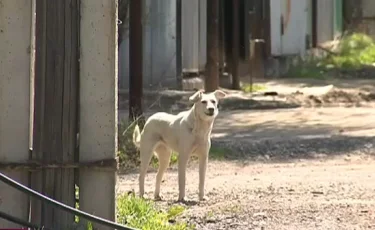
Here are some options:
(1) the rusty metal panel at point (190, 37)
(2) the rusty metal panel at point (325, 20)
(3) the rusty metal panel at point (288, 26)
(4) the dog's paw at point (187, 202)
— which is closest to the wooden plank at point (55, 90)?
(4) the dog's paw at point (187, 202)

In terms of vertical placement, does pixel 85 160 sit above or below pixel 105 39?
below

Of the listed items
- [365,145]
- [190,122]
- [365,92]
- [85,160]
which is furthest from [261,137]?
[85,160]

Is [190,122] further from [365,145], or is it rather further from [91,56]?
[365,145]

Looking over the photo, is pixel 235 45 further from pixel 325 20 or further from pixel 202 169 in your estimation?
pixel 202 169

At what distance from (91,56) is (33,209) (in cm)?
99

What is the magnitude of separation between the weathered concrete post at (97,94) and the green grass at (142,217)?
2.76ft

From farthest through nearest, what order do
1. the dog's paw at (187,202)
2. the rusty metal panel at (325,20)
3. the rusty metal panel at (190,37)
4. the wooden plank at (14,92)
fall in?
the rusty metal panel at (325,20)
the rusty metal panel at (190,37)
the dog's paw at (187,202)
the wooden plank at (14,92)

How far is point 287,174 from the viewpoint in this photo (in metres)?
11.5

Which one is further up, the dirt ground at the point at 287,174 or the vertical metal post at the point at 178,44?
the vertical metal post at the point at 178,44

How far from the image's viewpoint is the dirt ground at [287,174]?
8.34m

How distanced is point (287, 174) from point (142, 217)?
4272 millimetres

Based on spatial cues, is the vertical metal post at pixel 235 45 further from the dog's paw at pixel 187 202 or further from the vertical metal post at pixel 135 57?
the dog's paw at pixel 187 202

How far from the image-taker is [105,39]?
6.29 metres

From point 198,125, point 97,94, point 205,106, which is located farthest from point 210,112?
point 97,94
